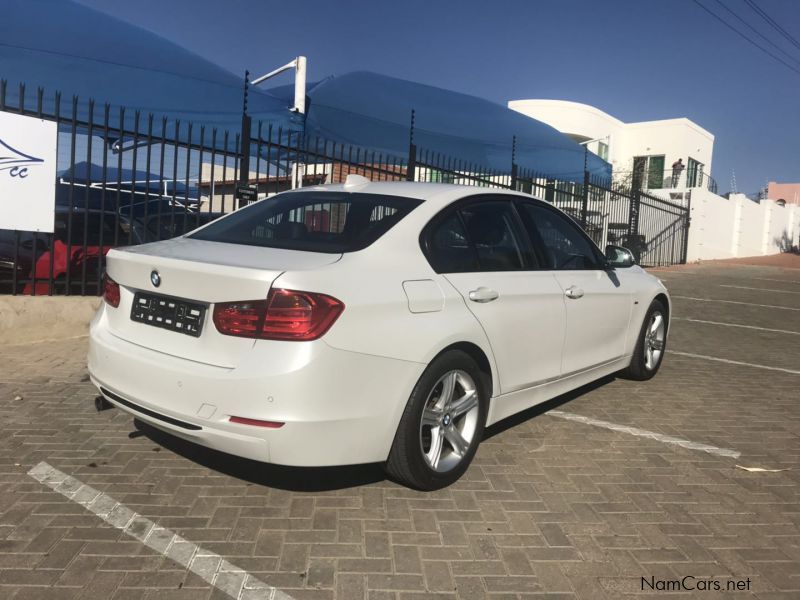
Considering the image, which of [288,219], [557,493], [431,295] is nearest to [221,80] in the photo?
[288,219]

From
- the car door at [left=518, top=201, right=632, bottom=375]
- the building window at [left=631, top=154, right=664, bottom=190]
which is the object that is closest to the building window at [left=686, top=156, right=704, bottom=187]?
the building window at [left=631, top=154, right=664, bottom=190]

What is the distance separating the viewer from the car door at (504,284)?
343cm

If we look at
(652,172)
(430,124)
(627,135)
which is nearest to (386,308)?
(430,124)

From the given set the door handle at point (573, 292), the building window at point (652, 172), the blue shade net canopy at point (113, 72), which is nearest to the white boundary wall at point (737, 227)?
the building window at point (652, 172)

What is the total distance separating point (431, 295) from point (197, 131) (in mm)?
5622

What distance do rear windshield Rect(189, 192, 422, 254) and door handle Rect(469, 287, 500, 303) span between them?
56 cm

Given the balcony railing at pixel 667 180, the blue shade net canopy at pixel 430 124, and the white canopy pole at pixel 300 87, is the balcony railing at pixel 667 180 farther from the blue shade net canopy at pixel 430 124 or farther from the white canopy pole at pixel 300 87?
the white canopy pole at pixel 300 87

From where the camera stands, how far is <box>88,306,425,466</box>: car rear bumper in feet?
8.73

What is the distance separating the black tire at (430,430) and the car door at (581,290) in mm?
1012

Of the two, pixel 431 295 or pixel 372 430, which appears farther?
pixel 431 295

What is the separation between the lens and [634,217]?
67.2ft

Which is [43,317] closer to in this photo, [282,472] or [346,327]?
[282,472]

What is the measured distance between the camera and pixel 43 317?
6453 mm

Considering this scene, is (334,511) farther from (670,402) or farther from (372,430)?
(670,402)
